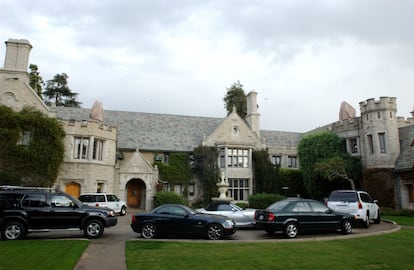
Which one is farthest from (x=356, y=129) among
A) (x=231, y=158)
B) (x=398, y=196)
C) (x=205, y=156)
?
(x=205, y=156)

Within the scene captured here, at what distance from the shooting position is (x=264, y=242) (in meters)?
11.7

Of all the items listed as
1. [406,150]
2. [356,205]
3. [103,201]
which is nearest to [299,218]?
[356,205]

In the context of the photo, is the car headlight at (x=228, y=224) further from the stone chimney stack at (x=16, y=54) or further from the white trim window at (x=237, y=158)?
the stone chimney stack at (x=16, y=54)

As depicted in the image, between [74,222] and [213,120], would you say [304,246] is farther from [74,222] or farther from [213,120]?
[213,120]

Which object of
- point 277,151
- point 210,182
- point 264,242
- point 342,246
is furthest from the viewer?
point 277,151

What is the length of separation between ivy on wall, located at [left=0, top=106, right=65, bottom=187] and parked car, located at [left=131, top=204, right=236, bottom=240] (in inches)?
544

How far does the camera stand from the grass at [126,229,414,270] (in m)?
7.95

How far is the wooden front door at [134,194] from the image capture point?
29422mm

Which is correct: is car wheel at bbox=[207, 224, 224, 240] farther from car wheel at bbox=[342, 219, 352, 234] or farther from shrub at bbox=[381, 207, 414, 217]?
shrub at bbox=[381, 207, 414, 217]

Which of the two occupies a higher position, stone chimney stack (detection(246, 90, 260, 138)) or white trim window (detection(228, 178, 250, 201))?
stone chimney stack (detection(246, 90, 260, 138))

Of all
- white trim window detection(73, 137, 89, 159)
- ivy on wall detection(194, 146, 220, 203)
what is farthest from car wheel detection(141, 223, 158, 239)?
ivy on wall detection(194, 146, 220, 203)

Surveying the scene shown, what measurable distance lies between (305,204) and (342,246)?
10.1ft

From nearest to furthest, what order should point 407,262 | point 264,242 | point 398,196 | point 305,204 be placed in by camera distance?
point 407,262
point 264,242
point 305,204
point 398,196

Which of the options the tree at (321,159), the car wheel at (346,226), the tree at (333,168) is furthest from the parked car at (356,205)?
the tree at (321,159)
